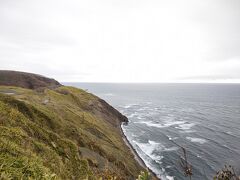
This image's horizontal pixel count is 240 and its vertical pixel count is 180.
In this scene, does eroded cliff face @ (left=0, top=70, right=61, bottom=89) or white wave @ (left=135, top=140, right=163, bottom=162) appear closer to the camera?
white wave @ (left=135, top=140, right=163, bottom=162)

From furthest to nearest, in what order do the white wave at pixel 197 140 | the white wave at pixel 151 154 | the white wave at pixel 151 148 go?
the white wave at pixel 197 140 → the white wave at pixel 151 148 → the white wave at pixel 151 154

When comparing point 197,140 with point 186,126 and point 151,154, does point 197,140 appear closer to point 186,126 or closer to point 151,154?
point 186,126

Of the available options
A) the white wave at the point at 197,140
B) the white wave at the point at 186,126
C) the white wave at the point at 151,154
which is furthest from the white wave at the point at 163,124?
the white wave at the point at 151,154

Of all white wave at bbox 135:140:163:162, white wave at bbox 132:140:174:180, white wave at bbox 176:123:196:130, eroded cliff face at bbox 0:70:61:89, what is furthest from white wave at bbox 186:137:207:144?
eroded cliff face at bbox 0:70:61:89

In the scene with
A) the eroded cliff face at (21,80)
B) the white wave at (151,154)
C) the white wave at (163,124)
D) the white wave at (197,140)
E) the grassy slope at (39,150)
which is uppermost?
the eroded cliff face at (21,80)

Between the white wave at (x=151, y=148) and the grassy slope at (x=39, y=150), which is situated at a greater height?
the grassy slope at (x=39, y=150)

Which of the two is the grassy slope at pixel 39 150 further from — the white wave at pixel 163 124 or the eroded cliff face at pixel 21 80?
the eroded cliff face at pixel 21 80

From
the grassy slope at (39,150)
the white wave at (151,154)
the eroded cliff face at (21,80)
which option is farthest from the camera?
the eroded cliff face at (21,80)

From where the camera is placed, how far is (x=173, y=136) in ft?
204

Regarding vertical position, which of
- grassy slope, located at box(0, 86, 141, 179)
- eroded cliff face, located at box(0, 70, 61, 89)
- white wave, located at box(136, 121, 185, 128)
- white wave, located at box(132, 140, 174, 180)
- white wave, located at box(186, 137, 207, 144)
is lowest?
white wave, located at box(132, 140, 174, 180)

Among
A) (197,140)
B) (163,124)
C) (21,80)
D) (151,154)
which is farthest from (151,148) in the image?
(21,80)

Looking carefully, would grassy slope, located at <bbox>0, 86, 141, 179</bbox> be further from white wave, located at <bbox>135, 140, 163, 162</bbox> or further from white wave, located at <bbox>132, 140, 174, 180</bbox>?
white wave, located at <bbox>135, 140, 163, 162</bbox>

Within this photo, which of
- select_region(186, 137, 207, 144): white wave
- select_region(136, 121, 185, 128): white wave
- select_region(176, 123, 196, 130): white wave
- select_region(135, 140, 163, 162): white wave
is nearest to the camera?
select_region(135, 140, 163, 162): white wave

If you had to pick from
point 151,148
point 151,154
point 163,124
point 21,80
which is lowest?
point 151,154
